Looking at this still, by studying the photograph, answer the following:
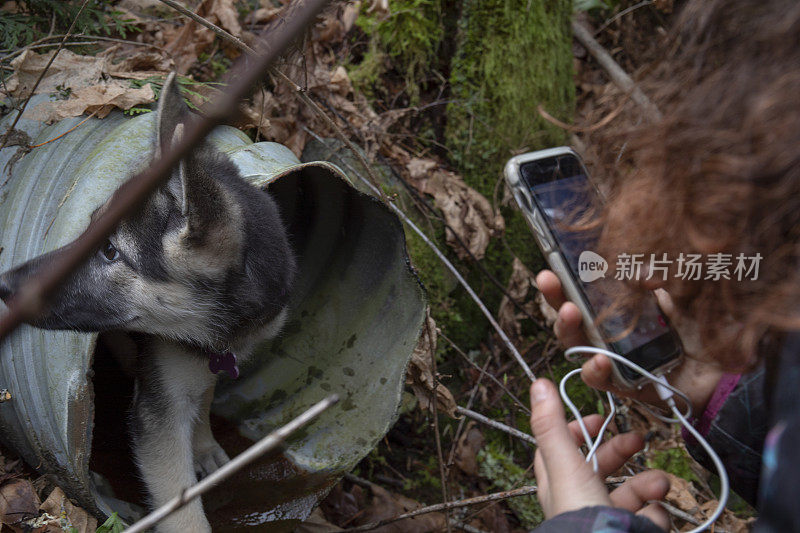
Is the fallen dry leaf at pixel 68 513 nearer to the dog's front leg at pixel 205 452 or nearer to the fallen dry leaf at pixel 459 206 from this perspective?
the dog's front leg at pixel 205 452

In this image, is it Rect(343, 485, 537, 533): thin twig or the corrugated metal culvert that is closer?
the corrugated metal culvert

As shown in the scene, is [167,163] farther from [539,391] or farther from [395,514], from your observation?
[395,514]

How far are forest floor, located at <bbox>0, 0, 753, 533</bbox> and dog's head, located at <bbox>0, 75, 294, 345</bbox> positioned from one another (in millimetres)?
813

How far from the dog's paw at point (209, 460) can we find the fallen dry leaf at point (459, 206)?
6.51ft

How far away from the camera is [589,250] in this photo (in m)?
2.00

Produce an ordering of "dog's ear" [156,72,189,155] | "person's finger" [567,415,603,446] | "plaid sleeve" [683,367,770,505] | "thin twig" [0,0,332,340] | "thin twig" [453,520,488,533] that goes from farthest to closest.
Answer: "thin twig" [453,520,488,533] → "person's finger" [567,415,603,446] → "plaid sleeve" [683,367,770,505] → "dog's ear" [156,72,189,155] → "thin twig" [0,0,332,340]

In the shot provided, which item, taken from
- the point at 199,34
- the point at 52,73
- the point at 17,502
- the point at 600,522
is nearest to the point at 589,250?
the point at 600,522

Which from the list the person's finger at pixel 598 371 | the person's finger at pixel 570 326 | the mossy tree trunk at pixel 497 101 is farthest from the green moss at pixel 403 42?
the person's finger at pixel 598 371

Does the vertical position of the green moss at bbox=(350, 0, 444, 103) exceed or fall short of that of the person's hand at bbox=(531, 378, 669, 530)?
it exceeds it

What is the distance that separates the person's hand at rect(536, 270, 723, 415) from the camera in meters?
1.99

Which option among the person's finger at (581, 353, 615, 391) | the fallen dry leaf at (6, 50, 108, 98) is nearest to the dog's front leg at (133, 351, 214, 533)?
the fallen dry leaf at (6, 50, 108, 98)

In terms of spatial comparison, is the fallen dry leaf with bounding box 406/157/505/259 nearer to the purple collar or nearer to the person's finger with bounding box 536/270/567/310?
the purple collar

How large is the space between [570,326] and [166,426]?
6.39 feet

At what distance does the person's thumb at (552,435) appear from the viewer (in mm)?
1539
